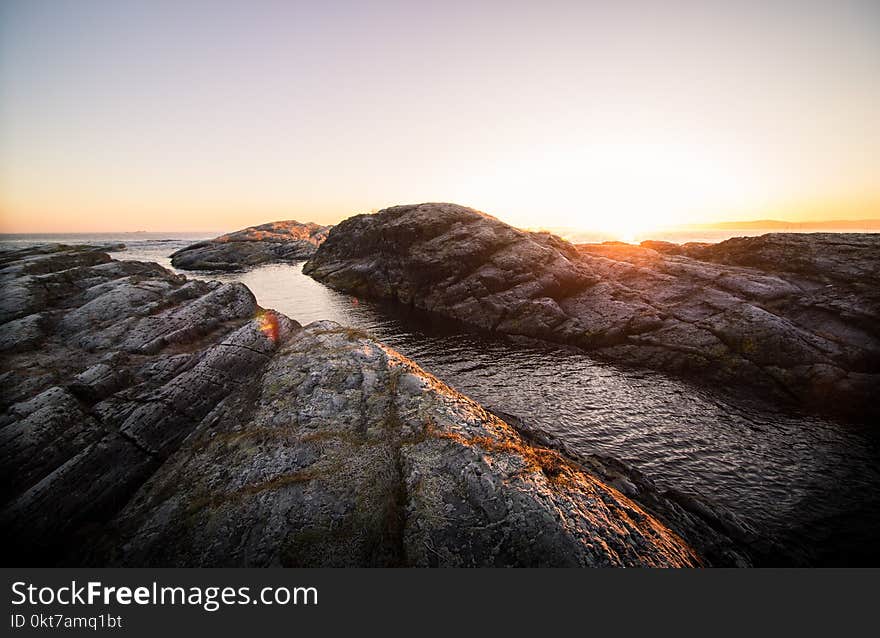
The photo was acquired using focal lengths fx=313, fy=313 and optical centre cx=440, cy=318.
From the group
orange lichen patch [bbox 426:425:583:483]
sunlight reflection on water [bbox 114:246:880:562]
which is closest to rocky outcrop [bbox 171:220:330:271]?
sunlight reflection on water [bbox 114:246:880:562]

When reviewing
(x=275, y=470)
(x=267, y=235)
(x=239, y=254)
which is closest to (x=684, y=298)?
Result: (x=275, y=470)

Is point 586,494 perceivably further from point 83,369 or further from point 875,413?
point 875,413

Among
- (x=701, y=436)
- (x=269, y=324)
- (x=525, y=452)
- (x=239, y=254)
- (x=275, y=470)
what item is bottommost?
(x=701, y=436)

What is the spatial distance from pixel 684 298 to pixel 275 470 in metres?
42.7

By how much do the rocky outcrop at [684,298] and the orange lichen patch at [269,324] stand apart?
89.6ft

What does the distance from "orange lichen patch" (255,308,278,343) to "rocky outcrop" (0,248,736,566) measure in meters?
2.28

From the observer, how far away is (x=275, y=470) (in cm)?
1218

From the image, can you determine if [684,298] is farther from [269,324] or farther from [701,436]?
[269,324]

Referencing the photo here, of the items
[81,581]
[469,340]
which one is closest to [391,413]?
[81,581]

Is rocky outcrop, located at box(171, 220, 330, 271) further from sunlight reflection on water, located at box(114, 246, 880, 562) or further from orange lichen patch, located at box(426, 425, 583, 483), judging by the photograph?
orange lichen patch, located at box(426, 425, 583, 483)

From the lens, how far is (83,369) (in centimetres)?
1553

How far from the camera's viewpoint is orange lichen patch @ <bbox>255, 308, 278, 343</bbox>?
21.8 m

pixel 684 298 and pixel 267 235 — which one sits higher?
pixel 267 235

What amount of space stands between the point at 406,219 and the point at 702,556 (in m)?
63.9
